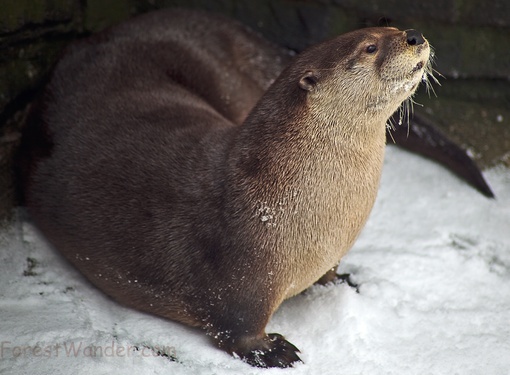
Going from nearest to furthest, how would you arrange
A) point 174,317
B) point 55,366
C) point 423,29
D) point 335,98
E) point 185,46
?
point 55,366 → point 335,98 → point 174,317 → point 185,46 → point 423,29

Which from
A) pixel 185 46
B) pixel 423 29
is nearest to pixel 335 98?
pixel 185 46

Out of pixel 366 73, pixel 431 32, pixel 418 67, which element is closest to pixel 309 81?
pixel 366 73

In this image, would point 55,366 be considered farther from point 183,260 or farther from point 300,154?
point 300,154

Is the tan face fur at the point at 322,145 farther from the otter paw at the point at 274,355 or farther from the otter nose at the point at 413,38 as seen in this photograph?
the otter paw at the point at 274,355

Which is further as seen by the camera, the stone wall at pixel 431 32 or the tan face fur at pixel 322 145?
the stone wall at pixel 431 32

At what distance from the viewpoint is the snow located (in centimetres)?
223

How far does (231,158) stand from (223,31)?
3.82 feet

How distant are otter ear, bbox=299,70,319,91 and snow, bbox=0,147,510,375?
0.78m

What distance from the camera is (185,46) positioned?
3170mm

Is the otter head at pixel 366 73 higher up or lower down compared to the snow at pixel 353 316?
higher up

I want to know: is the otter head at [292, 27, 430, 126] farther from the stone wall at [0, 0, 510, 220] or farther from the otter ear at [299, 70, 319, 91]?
the stone wall at [0, 0, 510, 220]

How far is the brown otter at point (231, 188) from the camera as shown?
2287 mm

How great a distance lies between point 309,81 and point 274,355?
2.91 ft

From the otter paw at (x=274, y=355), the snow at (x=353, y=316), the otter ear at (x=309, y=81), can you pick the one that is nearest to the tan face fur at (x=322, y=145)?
the otter ear at (x=309, y=81)
